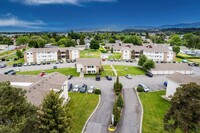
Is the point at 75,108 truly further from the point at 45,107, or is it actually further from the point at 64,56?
the point at 64,56

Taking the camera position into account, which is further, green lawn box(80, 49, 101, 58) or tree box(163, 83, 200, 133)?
green lawn box(80, 49, 101, 58)

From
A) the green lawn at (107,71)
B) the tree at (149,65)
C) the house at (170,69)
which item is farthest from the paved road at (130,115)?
the house at (170,69)

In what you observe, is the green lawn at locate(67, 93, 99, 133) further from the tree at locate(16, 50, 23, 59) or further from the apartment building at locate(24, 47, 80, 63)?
the tree at locate(16, 50, 23, 59)

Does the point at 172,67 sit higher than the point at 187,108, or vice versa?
the point at 187,108

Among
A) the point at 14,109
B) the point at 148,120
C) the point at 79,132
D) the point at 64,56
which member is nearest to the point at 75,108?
the point at 79,132

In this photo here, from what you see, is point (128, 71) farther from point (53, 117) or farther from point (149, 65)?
point (53, 117)

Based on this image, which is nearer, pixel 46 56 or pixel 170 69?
pixel 170 69

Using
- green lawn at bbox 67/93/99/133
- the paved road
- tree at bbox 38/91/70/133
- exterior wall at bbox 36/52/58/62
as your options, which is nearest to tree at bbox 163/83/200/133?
the paved road

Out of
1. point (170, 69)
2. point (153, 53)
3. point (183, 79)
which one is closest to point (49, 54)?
point (153, 53)
